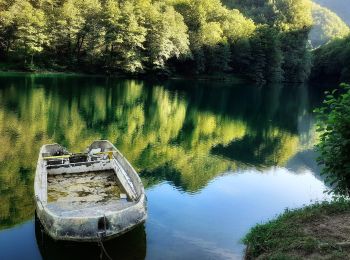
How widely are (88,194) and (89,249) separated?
3.37 m

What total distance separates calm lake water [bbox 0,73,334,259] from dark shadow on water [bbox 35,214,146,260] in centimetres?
4

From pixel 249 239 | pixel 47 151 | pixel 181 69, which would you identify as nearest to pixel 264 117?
pixel 47 151

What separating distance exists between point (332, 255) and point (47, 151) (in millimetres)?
13319

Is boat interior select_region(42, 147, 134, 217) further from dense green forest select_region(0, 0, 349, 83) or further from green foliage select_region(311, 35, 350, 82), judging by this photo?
green foliage select_region(311, 35, 350, 82)

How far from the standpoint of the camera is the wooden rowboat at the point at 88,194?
36.9 feet

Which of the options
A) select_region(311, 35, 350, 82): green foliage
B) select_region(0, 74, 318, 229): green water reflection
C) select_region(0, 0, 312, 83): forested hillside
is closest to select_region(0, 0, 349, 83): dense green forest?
select_region(0, 0, 312, 83): forested hillside

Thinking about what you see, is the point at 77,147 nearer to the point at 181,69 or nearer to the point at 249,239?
the point at 249,239

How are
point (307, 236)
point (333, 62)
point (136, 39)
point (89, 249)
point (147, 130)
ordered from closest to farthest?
point (307, 236) → point (89, 249) → point (147, 130) → point (136, 39) → point (333, 62)

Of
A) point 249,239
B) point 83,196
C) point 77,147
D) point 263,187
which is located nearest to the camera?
point 249,239

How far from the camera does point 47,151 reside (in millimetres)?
18938

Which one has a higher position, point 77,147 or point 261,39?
point 261,39

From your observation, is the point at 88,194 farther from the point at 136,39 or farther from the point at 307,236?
the point at 136,39

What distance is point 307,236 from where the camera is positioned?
34.0 feet

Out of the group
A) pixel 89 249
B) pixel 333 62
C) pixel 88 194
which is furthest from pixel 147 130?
pixel 333 62
